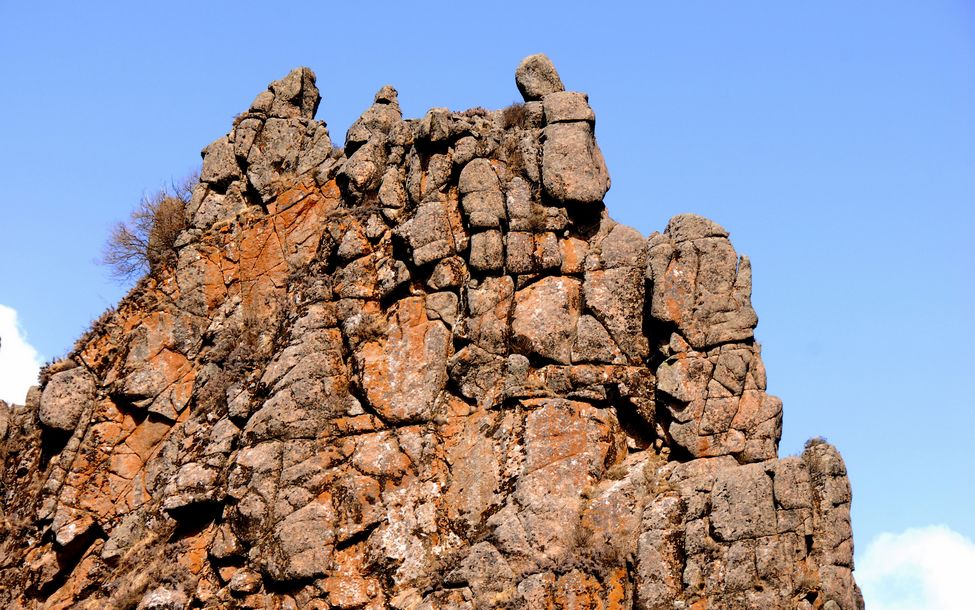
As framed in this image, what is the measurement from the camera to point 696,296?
4488 cm

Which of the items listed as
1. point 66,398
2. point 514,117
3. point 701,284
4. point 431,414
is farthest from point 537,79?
point 66,398

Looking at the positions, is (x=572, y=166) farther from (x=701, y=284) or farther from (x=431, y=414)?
(x=431, y=414)

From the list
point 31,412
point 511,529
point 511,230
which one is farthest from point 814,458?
point 31,412

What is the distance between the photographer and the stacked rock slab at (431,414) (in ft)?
137

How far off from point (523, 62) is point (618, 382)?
459 inches

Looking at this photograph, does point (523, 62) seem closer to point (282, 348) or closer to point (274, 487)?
point (282, 348)

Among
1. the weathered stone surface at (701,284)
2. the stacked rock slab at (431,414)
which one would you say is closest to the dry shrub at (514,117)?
the stacked rock slab at (431,414)

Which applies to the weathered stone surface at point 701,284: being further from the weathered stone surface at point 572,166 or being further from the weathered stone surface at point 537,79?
the weathered stone surface at point 537,79

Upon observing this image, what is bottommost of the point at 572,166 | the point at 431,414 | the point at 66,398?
the point at 431,414

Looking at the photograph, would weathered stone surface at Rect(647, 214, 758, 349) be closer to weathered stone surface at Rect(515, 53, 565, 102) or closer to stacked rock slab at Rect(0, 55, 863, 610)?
stacked rock slab at Rect(0, 55, 863, 610)

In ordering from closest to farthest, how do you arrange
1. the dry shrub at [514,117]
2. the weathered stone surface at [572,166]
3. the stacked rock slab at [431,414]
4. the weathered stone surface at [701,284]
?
the stacked rock slab at [431,414] < the weathered stone surface at [701,284] < the weathered stone surface at [572,166] < the dry shrub at [514,117]

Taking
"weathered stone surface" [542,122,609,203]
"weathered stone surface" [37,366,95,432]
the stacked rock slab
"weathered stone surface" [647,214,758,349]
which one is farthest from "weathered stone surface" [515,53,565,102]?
"weathered stone surface" [37,366,95,432]

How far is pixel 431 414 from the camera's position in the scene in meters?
45.5

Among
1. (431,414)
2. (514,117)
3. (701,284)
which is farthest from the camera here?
(514,117)
